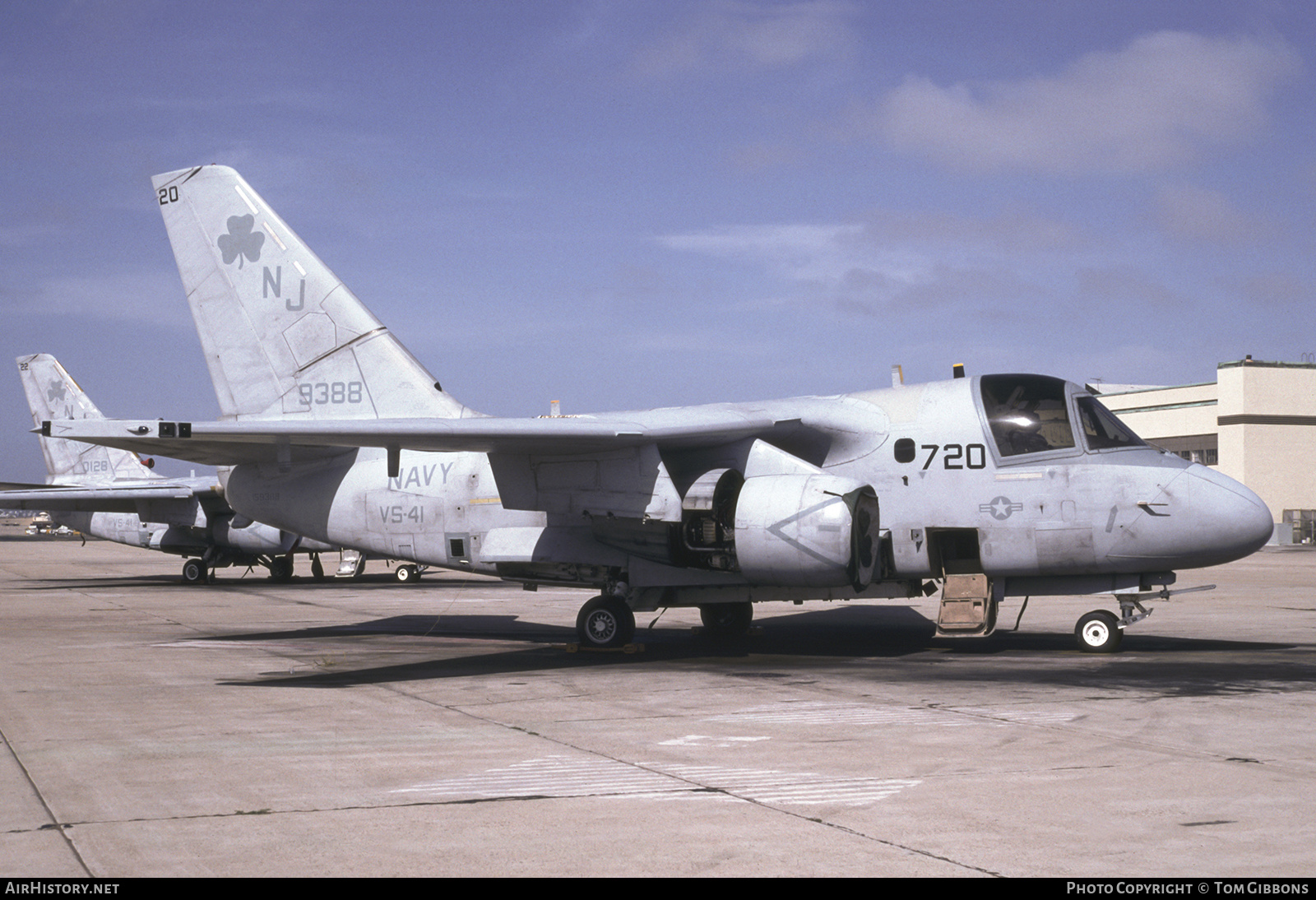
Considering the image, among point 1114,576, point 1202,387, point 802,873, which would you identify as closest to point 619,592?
point 1114,576

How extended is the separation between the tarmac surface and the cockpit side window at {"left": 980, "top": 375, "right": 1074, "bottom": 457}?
8.78 ft

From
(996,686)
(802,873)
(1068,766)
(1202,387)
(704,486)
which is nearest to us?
(802,873)

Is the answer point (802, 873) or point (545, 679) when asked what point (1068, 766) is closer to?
point (802, 873)

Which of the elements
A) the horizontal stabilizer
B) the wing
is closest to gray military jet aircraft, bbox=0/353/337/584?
the wing

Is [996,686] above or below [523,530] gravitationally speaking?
below

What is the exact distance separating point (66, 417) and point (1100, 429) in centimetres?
3468

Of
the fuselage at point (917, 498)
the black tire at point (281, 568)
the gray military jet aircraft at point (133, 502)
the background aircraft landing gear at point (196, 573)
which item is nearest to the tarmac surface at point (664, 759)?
the fuselage at point (917, 498)

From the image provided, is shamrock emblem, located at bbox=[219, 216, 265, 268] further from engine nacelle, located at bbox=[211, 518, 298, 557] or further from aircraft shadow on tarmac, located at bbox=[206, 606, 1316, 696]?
engine nacelle, located at bbox=[211, 518, 298, 557]

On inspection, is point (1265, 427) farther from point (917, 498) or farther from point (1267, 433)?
point (917, 498)

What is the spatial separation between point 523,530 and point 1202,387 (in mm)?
61977

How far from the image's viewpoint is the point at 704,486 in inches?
562

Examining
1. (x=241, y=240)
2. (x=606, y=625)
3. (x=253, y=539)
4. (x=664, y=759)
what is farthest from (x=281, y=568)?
(x=664, y=759)

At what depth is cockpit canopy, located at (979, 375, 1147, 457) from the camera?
47.1 feet

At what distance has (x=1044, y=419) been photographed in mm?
14461
